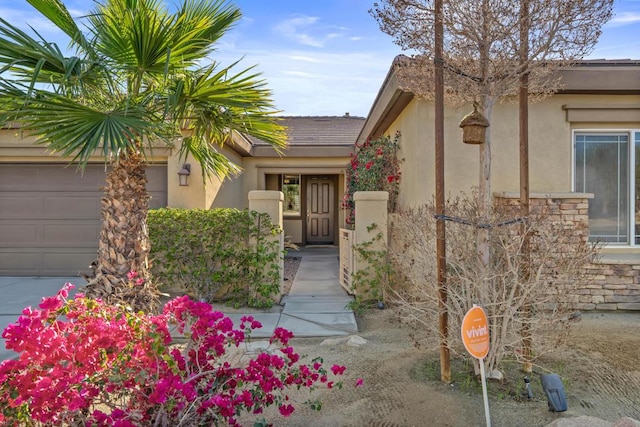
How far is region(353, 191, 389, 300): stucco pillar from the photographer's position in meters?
6.33

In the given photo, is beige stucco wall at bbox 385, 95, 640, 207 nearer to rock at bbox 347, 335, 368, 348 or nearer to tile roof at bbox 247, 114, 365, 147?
rock at bbox 347, 335, 368, 348

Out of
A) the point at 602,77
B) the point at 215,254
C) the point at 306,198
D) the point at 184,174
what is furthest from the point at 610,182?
the point at 306,198

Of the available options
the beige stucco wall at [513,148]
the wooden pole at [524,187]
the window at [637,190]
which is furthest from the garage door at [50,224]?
the window at [637,190]

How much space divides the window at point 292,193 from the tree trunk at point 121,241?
964 cm

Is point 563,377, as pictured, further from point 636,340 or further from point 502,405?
point 636,340

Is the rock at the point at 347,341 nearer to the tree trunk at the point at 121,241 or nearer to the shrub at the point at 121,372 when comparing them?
the shrub at the point at 121,372

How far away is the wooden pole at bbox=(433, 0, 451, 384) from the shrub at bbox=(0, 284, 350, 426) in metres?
1.31

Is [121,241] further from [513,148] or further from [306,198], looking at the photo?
[306,198]

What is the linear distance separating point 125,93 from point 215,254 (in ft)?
8.19

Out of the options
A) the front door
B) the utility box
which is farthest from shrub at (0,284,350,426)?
the front door

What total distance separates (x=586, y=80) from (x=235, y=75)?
194 inches

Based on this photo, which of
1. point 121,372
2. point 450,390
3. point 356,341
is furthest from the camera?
point 356,341

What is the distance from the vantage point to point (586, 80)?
5.85 m

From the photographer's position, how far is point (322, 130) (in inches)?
561
